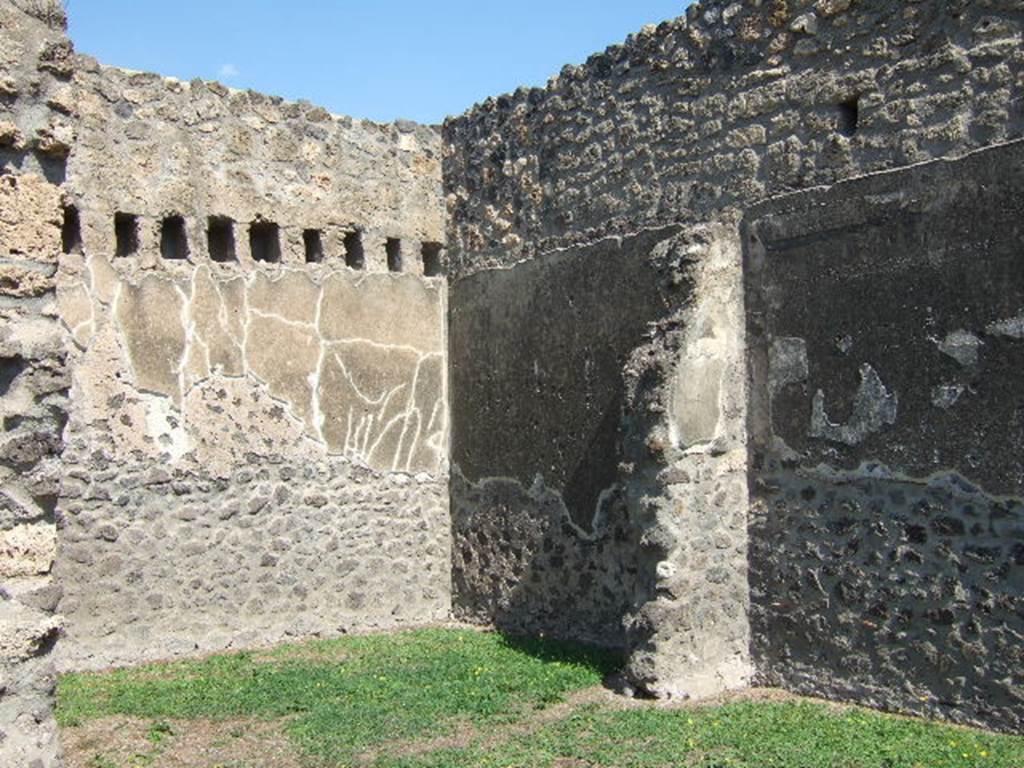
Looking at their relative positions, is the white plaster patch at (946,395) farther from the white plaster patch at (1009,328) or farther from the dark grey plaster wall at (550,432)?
the dark grey plaster wall at (550,432)

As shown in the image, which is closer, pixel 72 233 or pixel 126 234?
pixel 72 233

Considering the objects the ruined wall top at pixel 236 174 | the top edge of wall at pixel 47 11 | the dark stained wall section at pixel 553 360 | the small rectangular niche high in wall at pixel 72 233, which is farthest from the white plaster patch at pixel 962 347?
the small rectangular niche high in wall at pixel 72 233

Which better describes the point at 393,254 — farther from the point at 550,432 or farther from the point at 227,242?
the point at 550,432

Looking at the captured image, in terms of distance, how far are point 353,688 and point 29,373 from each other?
3.59 meters

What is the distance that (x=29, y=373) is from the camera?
3881mm

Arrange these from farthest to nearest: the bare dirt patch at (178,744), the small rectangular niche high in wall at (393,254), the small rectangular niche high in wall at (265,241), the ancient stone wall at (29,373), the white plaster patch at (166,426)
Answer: the small rectangular niche high in wall at (393,254) < the small rectangular niche high in wall at (265,241) < the white plaster patch at (166,426) < the bare dirt patch at (178,744) < the ancient stone wall at (29,373)

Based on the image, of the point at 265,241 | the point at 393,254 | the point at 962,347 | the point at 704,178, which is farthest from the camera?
the point at 393,254

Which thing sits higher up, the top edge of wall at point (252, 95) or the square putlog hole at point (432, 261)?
the top edge of wall at point (252, 95)

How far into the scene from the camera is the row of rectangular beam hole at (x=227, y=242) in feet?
25.1

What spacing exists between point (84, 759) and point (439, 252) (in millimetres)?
4979

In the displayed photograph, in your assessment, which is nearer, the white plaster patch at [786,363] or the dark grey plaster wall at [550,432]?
the white plaster patch at [786,363]

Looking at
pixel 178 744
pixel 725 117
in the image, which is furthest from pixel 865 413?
pixel 178 744

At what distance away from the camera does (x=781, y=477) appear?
21.5 feet

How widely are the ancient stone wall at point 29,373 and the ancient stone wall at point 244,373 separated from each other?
12.1 feet
